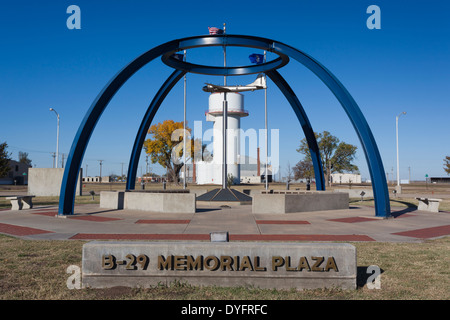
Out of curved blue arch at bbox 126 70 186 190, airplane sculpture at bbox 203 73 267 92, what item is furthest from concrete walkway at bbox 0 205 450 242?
airplane sculpture at bbox 203 73 267 92

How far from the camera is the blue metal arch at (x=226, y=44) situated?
17.2 metres

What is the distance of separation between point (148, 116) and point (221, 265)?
19742mm

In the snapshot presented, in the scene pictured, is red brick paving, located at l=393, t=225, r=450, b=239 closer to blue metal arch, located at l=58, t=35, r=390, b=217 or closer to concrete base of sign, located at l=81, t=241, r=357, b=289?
blue metal arch, located at l=58, t=35, r=390, b=217

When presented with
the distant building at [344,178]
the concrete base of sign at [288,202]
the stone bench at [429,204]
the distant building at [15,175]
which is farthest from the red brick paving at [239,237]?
the distant building at [344,178]

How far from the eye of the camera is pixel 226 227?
13711 mm

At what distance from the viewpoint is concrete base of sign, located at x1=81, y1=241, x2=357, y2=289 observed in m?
6.19

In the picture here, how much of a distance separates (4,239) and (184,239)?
17.1 ft

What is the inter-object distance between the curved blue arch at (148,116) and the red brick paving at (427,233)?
641 inches

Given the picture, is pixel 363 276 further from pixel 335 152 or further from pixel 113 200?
pixel 335 152

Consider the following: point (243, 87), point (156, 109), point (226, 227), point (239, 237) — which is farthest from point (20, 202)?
point (243, 87)

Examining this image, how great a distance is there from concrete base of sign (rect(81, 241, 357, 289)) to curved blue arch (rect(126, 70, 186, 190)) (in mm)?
18939

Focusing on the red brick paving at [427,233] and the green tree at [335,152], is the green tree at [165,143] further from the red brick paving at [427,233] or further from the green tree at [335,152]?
the red brick paving at [427,233]
